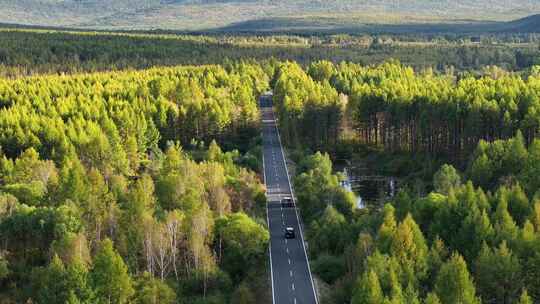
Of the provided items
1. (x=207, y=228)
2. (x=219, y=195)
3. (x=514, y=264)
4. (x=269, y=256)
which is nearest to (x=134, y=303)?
(x=207, y=228)

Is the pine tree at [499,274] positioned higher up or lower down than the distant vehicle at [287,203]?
higher up

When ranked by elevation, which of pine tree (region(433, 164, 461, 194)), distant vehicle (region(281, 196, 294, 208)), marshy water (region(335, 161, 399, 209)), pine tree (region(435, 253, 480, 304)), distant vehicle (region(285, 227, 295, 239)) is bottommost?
marshy water (region(335, 161, 399, 209))

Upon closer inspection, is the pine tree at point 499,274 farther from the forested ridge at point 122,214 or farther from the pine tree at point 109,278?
the pine tree at point 109,278

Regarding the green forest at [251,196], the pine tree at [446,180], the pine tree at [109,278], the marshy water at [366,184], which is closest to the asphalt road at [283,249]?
the green forest at [251,196]

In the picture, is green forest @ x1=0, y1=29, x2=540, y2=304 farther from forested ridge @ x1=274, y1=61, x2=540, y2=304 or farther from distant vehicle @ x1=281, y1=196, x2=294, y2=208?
distant vehicle @ x1=281, y1=196, x2=294, y2=208

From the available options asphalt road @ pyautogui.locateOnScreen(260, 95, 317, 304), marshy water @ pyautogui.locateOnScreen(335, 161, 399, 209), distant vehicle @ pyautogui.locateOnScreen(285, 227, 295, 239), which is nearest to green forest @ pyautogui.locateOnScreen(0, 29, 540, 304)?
asphalt road @ pyautogui.locateOnScreen(260, 95, 317, 304)

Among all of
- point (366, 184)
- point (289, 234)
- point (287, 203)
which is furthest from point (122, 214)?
point (366, 184)
